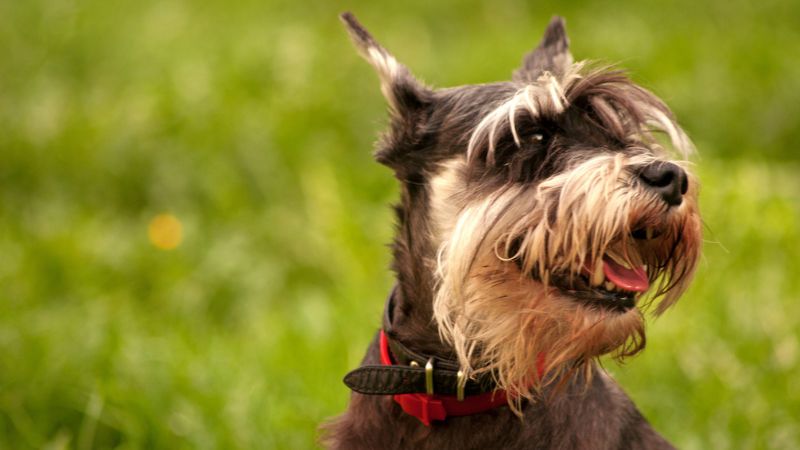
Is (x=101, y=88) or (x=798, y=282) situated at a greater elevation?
(x=101, y=88)

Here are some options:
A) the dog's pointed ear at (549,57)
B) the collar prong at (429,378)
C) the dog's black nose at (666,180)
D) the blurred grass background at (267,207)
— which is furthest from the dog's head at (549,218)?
the blurred grass background at (267,207)

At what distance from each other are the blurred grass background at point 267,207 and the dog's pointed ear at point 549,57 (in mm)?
751

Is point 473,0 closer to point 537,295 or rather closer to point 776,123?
point 776,123

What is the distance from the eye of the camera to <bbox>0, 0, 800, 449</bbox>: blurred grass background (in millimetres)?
4988

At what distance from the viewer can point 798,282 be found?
627 centimetres

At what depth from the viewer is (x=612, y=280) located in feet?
10.9

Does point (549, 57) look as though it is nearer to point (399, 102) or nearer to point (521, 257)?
point (399, 102)

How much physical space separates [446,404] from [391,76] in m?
1.17

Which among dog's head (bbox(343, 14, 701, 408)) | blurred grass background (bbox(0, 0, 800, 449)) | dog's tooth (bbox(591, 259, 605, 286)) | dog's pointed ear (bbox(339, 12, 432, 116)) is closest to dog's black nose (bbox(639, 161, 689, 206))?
dog's head (bbox(343, 14, 701, 408))

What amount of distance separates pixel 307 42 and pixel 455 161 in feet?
18.7

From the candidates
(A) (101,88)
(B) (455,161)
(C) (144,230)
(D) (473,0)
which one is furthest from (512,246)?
(D) (473,0)

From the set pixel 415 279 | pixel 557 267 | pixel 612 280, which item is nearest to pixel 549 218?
pixel 557 267

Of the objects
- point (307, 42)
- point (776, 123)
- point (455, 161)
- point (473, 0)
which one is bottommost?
point (455, 161)

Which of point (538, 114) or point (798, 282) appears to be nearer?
point (538, 114)
